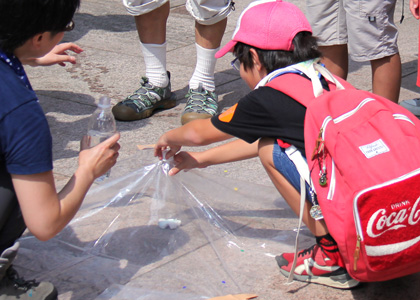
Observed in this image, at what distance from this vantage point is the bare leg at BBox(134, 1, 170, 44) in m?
4.45

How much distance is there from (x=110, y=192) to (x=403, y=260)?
4.80 ft

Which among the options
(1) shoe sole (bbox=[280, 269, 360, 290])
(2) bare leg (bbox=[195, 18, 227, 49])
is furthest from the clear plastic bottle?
(2) bare leg (bbox=[195, 18, 227, 49])

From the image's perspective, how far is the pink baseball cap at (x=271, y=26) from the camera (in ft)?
9.08

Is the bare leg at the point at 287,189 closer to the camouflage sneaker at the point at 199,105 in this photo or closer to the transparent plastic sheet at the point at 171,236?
the transparent plastic sheet at the point at 171,236

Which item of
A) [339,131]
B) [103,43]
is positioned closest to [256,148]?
[339,131]

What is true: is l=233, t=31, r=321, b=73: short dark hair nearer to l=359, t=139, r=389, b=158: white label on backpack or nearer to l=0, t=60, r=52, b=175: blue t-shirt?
l=359, t=139, r=389, b=158: white label on backpack

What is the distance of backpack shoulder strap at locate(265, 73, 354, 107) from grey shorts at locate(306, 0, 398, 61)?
1.41 meters

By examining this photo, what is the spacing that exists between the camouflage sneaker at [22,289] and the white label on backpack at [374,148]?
120cm

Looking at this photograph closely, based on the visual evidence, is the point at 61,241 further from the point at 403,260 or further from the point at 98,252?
the point at 403,260

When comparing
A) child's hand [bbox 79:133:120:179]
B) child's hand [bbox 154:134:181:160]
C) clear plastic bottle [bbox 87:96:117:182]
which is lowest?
child's hand [bbox 154:134:181:160]

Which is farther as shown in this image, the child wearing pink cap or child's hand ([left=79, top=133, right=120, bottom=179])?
the child wearing pink cap

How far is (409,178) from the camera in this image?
2.22 m

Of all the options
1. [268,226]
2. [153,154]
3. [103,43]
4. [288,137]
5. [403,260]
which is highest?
[288,137]

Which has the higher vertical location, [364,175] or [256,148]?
[364,175]
